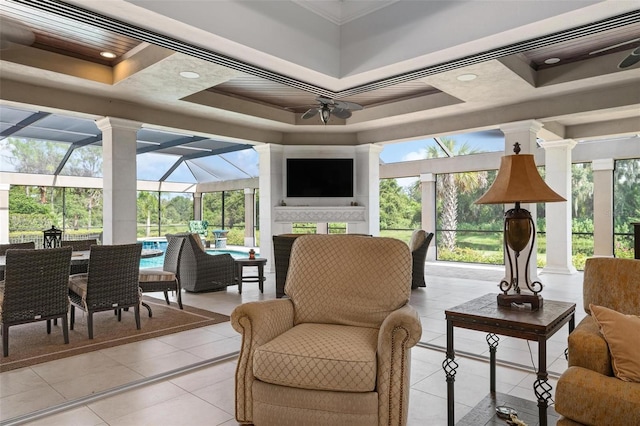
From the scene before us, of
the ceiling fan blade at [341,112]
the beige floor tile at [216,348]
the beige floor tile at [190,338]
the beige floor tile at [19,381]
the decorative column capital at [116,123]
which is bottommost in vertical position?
the beige floor tile at [190,338]

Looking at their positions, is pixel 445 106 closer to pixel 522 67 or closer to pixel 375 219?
pixel 522 67

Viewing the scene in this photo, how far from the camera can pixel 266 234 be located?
8188mm

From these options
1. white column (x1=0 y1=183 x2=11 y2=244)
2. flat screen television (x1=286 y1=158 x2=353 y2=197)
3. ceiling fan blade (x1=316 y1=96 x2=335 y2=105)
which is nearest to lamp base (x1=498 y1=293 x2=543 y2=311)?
ceiling fan blade (x1=316 y1=96 x2=335 y2=105)

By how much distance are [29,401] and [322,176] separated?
247 inches

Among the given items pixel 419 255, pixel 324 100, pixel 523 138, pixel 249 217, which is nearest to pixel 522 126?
pixel 523 138

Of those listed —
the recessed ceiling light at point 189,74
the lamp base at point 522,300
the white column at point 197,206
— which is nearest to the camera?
the lamp base at point 522,300

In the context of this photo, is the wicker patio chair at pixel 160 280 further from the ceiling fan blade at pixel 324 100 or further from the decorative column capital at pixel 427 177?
the decorative column capital at pixel 427 177

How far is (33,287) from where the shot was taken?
11.4ft

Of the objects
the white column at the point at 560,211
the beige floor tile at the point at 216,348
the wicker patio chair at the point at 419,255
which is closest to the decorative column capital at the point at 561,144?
the white column at the point at 560,211

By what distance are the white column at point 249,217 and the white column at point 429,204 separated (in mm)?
5867

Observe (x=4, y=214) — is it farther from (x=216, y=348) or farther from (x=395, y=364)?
(x=395, y=364)

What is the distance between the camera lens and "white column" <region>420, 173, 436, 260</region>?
1048cm

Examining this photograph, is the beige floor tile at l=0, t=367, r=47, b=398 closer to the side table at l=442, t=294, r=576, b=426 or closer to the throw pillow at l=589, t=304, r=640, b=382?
the side table at l=442, t=294, r=576, b=426

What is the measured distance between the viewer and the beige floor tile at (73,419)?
2326 mm
